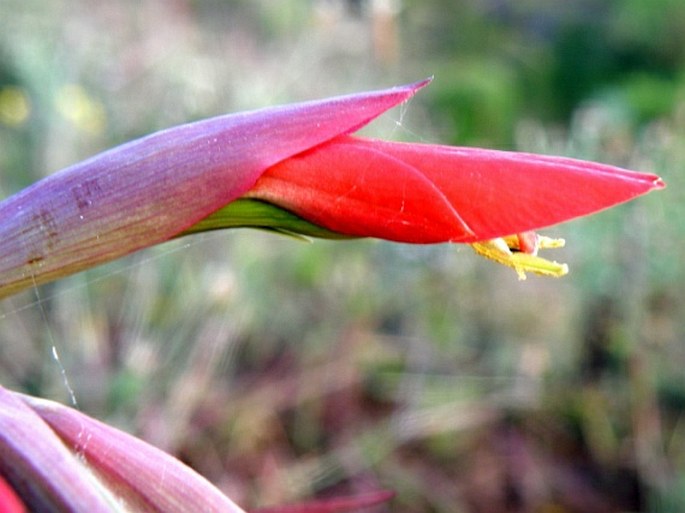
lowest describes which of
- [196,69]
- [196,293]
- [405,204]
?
[196,293]

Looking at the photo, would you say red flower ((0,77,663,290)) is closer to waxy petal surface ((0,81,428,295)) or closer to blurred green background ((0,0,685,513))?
waxy petal surface ((0,81,428,295))

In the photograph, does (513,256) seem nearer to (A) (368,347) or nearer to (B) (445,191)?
(B) (445,191)

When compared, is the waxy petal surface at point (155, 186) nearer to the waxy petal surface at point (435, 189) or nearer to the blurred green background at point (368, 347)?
the waxy petal surface at point (435, 189)

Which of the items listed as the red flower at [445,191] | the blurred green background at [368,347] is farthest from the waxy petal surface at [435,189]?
the blurred green background at [368,347]

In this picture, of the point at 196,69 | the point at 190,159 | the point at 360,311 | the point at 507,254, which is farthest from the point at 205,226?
the point at 196,69

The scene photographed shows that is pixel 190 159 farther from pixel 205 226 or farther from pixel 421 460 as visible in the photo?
pixel 421 460
